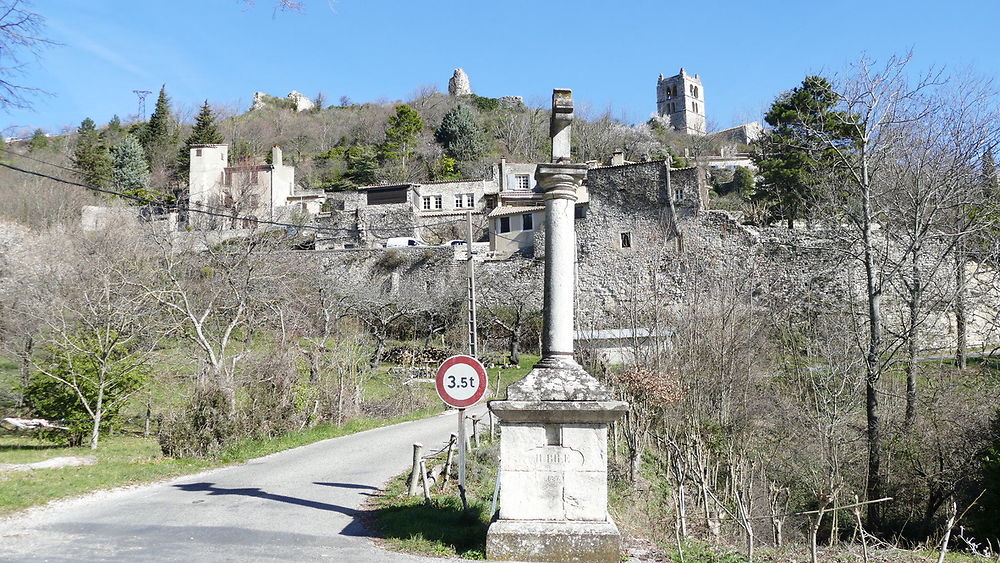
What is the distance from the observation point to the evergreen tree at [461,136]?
72438 millimetres

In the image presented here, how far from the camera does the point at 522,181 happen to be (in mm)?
61938

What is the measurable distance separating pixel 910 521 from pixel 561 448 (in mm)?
11828

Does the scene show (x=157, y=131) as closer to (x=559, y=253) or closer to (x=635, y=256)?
(x=635, y=256)

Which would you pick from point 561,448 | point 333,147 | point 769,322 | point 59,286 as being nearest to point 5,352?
point 59,286

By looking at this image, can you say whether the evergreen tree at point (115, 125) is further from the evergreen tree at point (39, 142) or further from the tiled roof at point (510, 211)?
the tiled roof at point (510, 211)

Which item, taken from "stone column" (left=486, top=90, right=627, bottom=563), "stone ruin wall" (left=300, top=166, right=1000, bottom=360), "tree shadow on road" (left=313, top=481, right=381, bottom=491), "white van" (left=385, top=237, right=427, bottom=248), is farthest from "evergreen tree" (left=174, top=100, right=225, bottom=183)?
"stone column" (left=486, top=90, right=627, bottom=563)

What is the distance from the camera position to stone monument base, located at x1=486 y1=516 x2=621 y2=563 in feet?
20.6

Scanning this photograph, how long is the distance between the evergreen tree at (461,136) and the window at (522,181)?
38.2 feet

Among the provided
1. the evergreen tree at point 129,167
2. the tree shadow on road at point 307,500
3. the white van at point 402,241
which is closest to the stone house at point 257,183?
the evergreen tree at point 129,167

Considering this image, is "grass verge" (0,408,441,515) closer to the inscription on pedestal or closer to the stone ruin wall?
the inscription on pedestal

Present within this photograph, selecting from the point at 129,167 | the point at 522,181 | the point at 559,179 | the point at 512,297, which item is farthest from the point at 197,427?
the point at 129,167

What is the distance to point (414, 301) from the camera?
3819 centimetres

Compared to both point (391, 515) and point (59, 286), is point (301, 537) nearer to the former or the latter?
point (391, 515)

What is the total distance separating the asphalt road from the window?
50.4 meters
